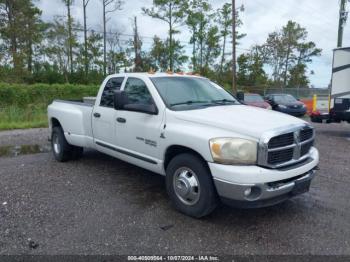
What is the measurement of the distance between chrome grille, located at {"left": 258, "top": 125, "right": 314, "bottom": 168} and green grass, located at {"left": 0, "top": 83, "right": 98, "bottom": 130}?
40.6ft

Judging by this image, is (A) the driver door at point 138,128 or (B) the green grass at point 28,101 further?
(B) the green grass at point 28,101

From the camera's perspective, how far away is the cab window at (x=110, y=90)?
5.36 metres

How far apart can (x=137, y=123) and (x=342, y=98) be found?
773 centimetres

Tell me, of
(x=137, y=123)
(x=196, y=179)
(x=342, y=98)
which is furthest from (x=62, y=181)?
(x=342, y=98)

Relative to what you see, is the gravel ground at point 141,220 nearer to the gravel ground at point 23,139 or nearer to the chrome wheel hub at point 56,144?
the chrome wheel hub at point 56,144

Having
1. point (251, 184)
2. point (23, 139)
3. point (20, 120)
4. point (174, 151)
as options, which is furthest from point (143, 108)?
point (20, 120)

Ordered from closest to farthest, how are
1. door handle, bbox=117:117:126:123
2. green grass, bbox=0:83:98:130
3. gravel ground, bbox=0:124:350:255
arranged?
gravel ground, bbox=0:124:350:255
door handle, bbox=117:117:126:123
green grass, bbox=0:83:98:130

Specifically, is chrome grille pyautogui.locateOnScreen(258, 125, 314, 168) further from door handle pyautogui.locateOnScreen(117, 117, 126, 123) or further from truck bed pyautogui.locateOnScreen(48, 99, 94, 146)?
truck bed pyautogui.locateOnScreen(48, 99, 94, 146)

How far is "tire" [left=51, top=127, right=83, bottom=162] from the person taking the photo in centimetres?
651

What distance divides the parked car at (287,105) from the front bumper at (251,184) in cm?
1603

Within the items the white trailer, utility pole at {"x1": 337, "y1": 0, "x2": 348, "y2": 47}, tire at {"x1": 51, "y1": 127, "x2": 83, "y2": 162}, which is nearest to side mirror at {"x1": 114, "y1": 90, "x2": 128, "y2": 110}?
tire at {"x1": 51, "y1": 127, "x2": 83, "y2": 162}

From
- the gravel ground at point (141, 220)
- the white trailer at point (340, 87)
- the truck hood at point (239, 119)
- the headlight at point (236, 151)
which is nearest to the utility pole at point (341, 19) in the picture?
the white trailer at point (340, 87)

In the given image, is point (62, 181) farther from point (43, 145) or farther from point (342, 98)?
point (342, 98)

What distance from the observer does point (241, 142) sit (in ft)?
11.1
